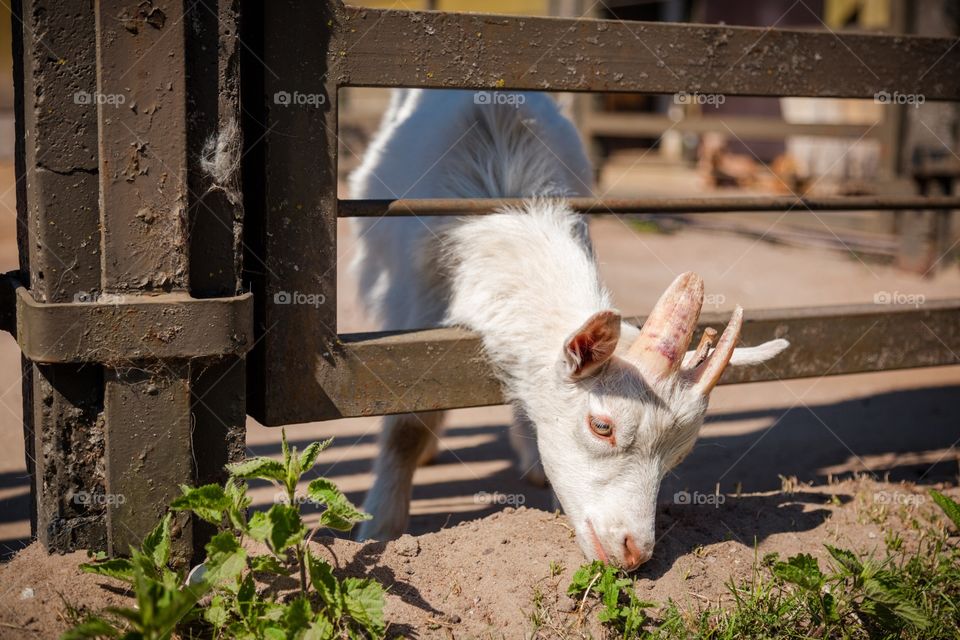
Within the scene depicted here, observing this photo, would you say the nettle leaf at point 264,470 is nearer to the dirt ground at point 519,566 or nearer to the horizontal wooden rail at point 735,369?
the dirt ground at point 519,566

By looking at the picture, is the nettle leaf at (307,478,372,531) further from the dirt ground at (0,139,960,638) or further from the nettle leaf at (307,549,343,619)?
the dirt ground at (0,139,960,638)

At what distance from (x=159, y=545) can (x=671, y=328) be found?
1.56 meters

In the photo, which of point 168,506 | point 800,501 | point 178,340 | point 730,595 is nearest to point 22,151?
point 178,340

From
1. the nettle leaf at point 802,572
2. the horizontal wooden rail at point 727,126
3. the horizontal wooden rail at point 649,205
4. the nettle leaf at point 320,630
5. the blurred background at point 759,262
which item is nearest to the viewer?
the nettle leaf at point 320,630

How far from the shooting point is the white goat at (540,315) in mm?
2676

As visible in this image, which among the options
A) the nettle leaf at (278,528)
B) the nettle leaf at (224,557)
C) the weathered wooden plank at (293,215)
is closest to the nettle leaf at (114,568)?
the nettle leaf at (224,557)

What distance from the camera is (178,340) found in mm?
2432

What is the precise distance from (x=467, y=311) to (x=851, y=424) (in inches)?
123

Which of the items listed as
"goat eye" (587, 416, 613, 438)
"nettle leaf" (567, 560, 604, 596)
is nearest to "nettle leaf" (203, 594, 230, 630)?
"nettle leaf" (567, 560, 604, 596)

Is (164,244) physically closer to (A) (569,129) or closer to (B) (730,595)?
(B) (730,595)

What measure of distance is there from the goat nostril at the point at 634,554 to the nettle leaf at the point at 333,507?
0.79 meters

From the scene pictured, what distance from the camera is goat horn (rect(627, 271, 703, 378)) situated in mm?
2619

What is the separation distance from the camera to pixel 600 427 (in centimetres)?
272

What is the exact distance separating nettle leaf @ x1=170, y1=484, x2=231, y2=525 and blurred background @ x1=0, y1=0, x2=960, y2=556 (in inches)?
41.8
